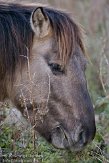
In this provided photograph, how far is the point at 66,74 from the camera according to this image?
204 inches

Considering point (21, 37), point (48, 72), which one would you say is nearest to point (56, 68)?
point (48, 72)

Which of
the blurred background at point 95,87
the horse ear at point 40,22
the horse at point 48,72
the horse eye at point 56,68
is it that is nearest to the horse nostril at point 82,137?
the horse at point 48,72

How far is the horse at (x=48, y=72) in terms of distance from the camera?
5086 mm

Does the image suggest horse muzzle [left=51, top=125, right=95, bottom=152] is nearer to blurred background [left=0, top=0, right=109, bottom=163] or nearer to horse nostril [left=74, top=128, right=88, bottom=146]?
horse nostril [left=74, top=128, right=88, bottom=146]

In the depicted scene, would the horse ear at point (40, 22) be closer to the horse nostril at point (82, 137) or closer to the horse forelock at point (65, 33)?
the horse forelock at point (65, 33)

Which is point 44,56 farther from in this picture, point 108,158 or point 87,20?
point 87,20

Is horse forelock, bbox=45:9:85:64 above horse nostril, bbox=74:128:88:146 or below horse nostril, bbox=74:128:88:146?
above

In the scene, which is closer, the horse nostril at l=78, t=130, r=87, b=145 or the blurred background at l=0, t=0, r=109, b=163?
the horse nostril at l=78, t=130, r=87, b=145

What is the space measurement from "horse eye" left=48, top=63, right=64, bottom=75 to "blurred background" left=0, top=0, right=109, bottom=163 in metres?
0.47

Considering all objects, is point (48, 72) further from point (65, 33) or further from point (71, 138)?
point (71, 138)

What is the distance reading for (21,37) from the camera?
5316 mm

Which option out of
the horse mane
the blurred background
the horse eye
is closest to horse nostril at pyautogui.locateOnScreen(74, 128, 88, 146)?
the blurred background

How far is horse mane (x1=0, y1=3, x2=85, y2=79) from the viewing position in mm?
5277

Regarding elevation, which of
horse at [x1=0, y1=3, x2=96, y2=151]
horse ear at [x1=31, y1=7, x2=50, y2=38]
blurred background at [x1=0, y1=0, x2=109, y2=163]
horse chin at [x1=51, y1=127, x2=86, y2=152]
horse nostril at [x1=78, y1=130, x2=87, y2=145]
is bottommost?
blurred background at [x1=0, y1=0, x2=109, y2=163]
